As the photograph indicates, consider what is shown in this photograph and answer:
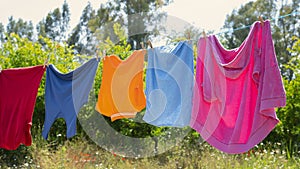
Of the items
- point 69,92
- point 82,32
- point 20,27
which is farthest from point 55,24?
point 69,92

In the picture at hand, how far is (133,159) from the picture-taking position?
577 centimetres

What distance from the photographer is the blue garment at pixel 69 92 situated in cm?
405

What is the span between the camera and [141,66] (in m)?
3.80

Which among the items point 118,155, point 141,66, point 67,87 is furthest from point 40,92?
point 141,66

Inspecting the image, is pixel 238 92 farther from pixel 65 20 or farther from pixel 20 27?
pixel 20 27

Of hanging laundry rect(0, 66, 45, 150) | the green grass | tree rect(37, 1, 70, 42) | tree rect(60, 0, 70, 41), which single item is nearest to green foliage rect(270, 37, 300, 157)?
the green grass

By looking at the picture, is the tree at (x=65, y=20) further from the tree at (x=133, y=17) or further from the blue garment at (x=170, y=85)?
the blue garment at (x=170, y=85)

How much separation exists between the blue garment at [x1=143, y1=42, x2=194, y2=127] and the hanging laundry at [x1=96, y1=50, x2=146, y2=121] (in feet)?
0.38

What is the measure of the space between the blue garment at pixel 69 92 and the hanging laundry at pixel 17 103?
5.2 inches

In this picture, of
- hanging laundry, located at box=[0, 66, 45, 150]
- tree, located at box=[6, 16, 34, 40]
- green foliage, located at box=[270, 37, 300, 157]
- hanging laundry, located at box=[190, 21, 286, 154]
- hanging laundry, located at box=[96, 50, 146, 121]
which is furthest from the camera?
tree, located at box=[6, 16, 34, 40]

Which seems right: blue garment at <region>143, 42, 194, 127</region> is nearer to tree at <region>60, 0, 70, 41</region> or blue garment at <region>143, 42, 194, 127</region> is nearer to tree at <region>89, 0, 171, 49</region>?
tree at <region>89, 0, 171, 49</region>

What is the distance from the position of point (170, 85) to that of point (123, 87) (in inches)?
19.4

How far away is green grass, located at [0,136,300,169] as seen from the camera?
192 inches

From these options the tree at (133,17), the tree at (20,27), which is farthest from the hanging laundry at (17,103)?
the tree at (20,27)
